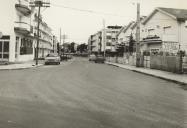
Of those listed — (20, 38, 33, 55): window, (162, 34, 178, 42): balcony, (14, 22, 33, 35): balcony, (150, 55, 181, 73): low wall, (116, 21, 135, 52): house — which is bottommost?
(150, 55, 181, 73): low wall

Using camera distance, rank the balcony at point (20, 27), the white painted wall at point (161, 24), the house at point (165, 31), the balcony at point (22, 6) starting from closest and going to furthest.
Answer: the balcony at point (20, 27), the balcony at point (22, 6), the house at point (165, 31), the white painted wall at point (161, 24)

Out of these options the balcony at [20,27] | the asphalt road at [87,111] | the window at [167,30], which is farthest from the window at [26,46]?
the asphalt road at [87,111]

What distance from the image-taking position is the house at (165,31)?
134 ft

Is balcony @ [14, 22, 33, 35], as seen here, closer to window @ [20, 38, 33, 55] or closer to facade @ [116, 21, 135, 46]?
window @ [20, 38, 33, 55]

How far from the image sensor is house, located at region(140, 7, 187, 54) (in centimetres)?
4078

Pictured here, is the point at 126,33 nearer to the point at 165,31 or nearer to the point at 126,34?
the point at 126,34

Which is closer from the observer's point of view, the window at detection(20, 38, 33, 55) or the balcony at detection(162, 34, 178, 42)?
the balcony at detection(162, 34, 178, 42)

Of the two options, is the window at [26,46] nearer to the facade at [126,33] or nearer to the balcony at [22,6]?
the balcony at [22,6]

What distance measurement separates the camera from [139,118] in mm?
7320

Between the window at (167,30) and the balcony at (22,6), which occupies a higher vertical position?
the balcony at (22,6)

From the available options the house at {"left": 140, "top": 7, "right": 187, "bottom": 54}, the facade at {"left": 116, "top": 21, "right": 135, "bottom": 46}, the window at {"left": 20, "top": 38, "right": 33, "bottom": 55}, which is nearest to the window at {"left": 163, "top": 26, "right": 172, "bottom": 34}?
the house at {"left": 140, "top": 7, "right": 187, "bottom": 54}

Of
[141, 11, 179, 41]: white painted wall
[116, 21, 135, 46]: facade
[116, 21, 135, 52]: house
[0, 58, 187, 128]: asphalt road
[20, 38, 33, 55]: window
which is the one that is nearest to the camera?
[0, 58, 187, 128]: asphalt road

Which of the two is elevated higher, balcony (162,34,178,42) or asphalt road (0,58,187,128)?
balcony (162,34,178,42)

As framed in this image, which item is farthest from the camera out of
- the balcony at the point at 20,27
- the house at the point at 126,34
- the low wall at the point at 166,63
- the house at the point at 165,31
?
the house at the point at 126,34
